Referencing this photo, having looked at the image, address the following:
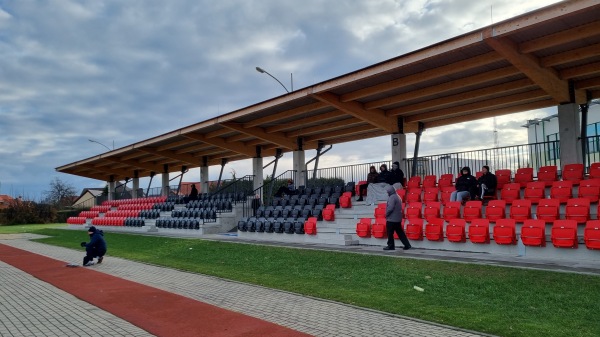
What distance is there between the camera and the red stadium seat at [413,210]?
1561 cm

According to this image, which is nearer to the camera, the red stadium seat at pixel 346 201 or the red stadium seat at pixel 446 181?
the red stadium seat at pixel 446 181

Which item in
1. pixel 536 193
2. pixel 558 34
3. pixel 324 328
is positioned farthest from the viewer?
pixel 536 193

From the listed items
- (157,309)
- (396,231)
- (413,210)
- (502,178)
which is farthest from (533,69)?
(157,309)

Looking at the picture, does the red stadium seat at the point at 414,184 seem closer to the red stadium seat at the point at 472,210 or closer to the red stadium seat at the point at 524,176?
the red stadium seat at the point at 524,176

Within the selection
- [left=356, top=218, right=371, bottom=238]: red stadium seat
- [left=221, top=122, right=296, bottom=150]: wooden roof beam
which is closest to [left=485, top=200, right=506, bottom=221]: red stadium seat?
[left=356, top=218, right=371, bottom=238]: red stadium seat

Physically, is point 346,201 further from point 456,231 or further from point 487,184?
point 456,231

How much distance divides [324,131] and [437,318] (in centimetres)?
1799

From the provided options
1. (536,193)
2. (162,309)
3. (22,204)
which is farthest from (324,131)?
(22,204)

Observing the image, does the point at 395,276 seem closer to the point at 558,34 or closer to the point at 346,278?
the point at 346,278

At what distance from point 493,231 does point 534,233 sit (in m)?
1.18

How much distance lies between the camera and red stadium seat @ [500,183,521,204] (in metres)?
14.2

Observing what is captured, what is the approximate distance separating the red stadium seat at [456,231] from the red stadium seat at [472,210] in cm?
51

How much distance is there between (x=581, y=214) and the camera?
11.7 m

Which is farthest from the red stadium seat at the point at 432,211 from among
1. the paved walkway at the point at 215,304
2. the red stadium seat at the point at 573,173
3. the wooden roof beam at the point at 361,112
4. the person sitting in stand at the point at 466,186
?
the paved walkway at the point at 215,304
